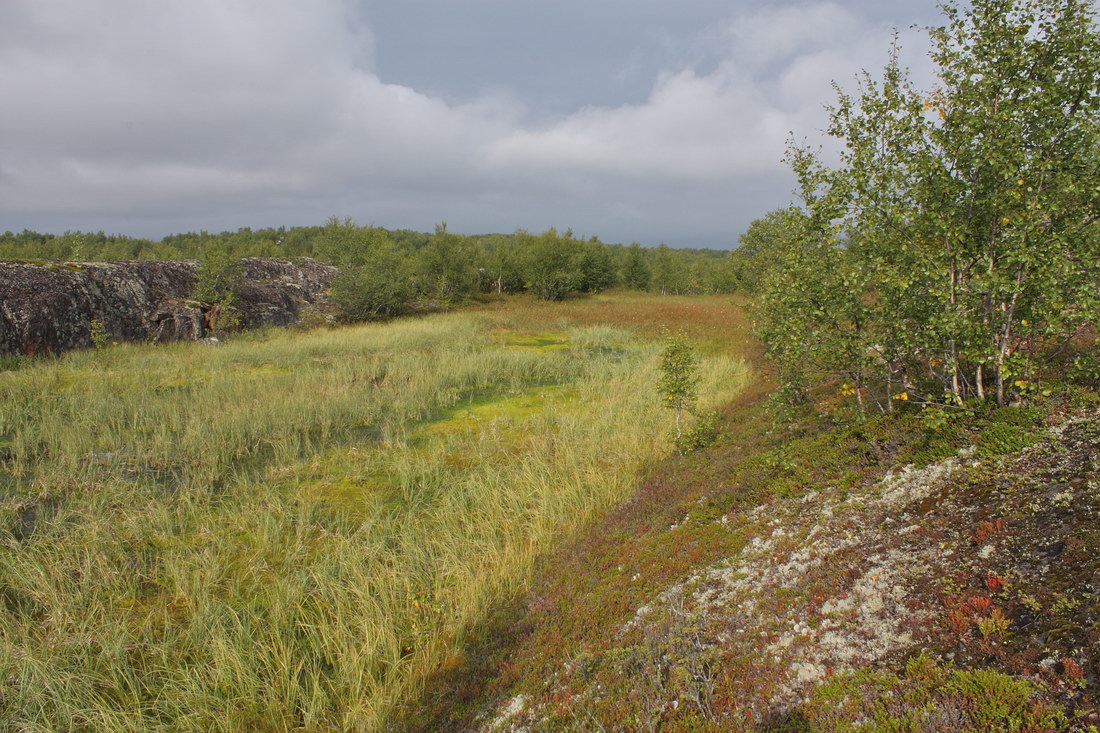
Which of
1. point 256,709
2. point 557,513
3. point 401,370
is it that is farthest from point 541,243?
point 256,709

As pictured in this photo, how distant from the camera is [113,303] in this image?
649 inches

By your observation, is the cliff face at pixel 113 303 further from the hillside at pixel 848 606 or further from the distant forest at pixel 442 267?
the hillside at pixel 848 606

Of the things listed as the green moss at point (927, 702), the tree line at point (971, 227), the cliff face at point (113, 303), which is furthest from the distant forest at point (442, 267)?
the green moss at point (927, 702)

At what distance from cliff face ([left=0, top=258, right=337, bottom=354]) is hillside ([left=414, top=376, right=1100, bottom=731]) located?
17.9m

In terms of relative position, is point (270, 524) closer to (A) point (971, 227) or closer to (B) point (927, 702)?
(B) point (927, 702)

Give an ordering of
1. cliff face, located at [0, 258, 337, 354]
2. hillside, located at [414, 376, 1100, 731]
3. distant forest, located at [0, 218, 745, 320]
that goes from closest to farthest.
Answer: hillside, located at [414, 376, 1100, 731] < cliff face, located at [0, 258, 337, 354] < distant forest, located at [0, 218, 745, 320]

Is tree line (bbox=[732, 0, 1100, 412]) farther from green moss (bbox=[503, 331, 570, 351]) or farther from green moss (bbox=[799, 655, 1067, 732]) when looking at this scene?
green moss (bbox=[503, 331, 570, 351])

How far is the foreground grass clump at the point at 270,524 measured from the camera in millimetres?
3646

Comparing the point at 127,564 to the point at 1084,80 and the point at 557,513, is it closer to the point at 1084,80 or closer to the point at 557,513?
the point at 557,513

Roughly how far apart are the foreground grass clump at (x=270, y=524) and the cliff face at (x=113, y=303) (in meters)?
2.07

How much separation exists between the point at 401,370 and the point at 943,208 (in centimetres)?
1208

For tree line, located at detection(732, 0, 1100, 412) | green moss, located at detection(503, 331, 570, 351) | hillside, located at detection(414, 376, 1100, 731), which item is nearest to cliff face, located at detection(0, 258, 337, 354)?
green moss, located at detection(503, 331, 570, 351)

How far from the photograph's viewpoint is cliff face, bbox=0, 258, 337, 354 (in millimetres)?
14000

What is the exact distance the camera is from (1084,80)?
394cm
